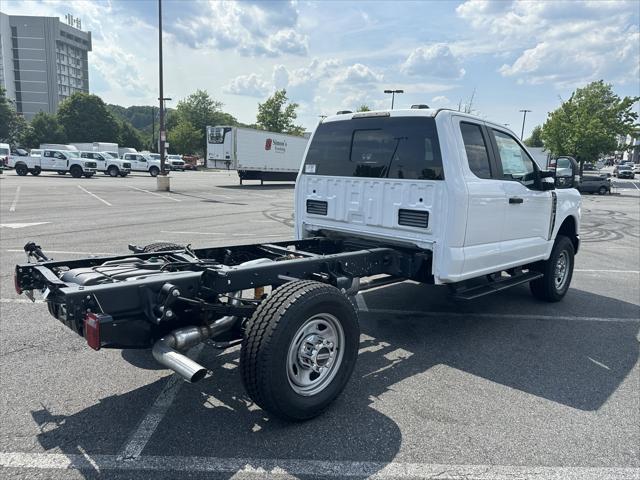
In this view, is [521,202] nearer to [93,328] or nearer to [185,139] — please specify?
[93,328]

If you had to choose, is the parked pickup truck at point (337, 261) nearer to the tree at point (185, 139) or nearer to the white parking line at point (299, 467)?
the white parking line at point (299, 467)

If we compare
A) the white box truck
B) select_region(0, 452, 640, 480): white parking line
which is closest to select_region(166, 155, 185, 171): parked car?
the white box truck

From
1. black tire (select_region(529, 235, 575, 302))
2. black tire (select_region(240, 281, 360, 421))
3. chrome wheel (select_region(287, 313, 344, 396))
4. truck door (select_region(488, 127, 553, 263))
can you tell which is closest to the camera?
black tire (select_region(240, 281, 360, 421))

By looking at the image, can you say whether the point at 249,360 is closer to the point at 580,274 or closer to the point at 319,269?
the point at 319,269

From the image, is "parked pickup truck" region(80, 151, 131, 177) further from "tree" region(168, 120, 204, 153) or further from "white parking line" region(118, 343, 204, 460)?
"tree" region(168, 120, 204, 153)

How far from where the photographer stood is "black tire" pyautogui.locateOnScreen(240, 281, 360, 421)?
3.00 metres

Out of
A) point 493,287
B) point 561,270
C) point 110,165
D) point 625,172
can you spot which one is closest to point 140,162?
point 110,165

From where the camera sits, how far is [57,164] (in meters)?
34.2

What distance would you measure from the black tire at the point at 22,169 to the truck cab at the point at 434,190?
115 ft

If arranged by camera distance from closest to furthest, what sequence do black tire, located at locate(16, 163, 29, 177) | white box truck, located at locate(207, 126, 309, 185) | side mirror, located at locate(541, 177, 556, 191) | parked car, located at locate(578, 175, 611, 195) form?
1. side mirror, located at locate(541, 177, 556, 191)
2. white box truck, located at locate(207, 126, 309, 185)
3. parked car, located at locate(578, 175, 611, 195)
4. black tire, located at locate(16, 163, 29, 177)

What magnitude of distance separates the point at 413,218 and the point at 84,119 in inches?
3618

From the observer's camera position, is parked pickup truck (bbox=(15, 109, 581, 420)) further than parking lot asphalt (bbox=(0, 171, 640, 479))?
Yes

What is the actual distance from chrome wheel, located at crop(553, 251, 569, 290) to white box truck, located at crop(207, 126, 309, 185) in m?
22.6

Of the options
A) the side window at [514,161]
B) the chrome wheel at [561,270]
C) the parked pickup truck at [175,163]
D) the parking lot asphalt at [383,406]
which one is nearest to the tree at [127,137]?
the parked pickup truck at [175,163]
